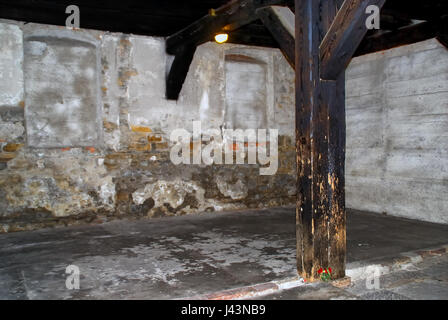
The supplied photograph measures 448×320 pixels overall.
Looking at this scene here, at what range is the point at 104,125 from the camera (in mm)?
5633

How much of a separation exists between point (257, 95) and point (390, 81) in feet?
7.52

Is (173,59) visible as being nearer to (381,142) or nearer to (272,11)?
(272,11)

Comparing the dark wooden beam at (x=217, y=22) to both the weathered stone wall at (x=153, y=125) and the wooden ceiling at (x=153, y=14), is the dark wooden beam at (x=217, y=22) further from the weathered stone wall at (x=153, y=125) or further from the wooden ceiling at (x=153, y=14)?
the weathered stone wall at (x=153, y=125)

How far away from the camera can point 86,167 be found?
5488 millimetres

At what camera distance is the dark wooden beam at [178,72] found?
5652 mm

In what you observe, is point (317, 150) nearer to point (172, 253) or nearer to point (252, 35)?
point (172, 253)

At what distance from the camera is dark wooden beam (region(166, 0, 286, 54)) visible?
3984 mm

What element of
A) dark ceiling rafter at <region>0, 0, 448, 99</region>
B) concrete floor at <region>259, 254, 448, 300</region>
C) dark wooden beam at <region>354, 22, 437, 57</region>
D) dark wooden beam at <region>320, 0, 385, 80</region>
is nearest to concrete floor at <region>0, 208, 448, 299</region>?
concrete floor at <region>259, 254, 448, 300</region>

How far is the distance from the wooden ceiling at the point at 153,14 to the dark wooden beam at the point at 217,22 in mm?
92

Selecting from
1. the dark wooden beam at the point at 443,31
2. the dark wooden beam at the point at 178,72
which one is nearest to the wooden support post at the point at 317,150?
the dark wooden beam at the point at 443,31

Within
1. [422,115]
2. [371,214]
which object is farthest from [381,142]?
[371,214]

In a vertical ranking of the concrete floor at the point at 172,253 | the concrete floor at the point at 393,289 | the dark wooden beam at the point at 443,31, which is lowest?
the concrete floor at the point at 393,289

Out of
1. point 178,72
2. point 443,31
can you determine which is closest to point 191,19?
point 178,72

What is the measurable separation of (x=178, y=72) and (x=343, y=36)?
140 inches
